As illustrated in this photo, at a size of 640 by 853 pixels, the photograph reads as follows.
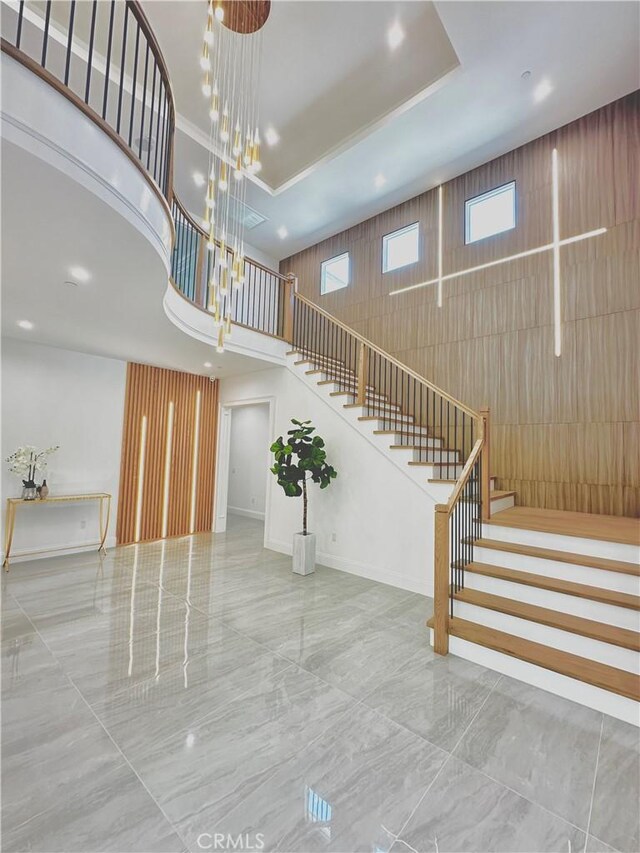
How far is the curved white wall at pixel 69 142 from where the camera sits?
5.86 ft

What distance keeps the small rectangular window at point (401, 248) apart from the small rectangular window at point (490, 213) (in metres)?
0.83

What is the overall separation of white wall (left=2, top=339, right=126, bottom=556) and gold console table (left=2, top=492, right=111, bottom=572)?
3.8 inches

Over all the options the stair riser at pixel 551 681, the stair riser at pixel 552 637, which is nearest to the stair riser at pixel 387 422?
the stair riser at pixel 552 637

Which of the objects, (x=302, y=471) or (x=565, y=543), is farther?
(x=302, y=471)

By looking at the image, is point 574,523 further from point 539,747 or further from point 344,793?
point 344,793

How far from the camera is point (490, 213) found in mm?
5508

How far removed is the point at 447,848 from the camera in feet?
5.16

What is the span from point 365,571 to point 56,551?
4411 millimetres

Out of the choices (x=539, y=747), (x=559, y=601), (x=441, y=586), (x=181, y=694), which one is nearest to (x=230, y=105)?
(x=441, y=586)

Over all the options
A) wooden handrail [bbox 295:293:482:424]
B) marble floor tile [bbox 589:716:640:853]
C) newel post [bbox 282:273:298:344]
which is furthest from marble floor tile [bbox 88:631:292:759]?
newel post [bbox 282:273:298:344]

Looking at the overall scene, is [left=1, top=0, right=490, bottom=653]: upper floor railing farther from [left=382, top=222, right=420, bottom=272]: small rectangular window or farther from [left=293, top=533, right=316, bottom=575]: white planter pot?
[left=293, top=533, right=316, bottom=575]: white planter pot

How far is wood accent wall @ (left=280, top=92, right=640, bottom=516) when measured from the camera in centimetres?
427

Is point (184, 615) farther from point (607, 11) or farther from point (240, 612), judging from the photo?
point (607, 11)

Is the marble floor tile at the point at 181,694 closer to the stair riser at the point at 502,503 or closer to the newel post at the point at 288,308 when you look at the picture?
the stair riser at the point at 502,503
